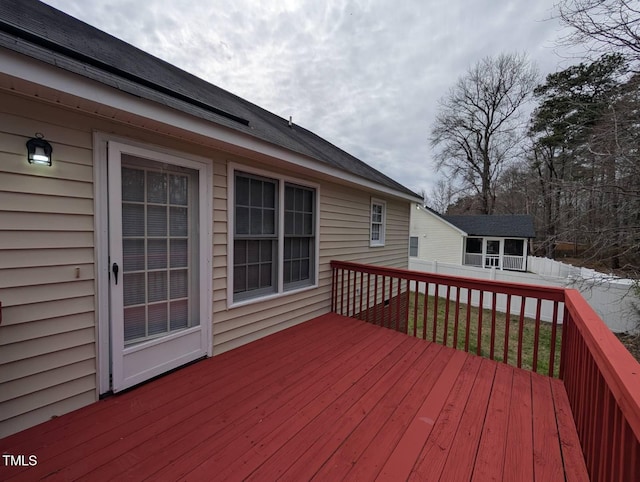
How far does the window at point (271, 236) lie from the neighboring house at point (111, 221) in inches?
0.8

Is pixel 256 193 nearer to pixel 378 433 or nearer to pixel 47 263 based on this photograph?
pixel 47 263

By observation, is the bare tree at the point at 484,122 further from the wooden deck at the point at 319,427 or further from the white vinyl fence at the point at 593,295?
the wooden deck at the point at 319,427

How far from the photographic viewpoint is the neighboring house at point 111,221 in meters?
1.74

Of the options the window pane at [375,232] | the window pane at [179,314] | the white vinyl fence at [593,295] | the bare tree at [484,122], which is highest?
the bare tree at [484,122]

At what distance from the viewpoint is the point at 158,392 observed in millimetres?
2223

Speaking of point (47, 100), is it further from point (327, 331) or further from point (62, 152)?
point (327, 331)

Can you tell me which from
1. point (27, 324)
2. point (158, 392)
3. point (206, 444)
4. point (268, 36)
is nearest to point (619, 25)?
point (268, 36)

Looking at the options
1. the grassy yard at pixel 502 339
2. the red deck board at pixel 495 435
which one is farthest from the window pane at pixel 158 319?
the grassy yard at pixel 502 339

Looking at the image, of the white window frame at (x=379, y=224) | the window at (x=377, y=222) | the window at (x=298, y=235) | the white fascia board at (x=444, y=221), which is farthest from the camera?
the white fascia board at (x=444, y=221)

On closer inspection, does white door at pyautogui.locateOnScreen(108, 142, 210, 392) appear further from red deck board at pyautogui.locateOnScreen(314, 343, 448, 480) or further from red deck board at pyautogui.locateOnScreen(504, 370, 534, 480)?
red deck board at pyautogui.locateOnScreen(504, 370, 534, 480)

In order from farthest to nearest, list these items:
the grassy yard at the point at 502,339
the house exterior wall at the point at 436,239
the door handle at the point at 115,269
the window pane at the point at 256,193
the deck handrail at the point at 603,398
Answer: the house exterior wall at the point at 436,239
the grassy yard at the point at 502,339
the window pane at the point at 256,193
the door handle at the point at 115,269
the deck handrail at the point at 603,398

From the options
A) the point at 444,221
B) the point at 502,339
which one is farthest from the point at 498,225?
the point at 502,339

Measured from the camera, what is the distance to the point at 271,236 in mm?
3566

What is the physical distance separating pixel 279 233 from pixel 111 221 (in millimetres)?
1877
